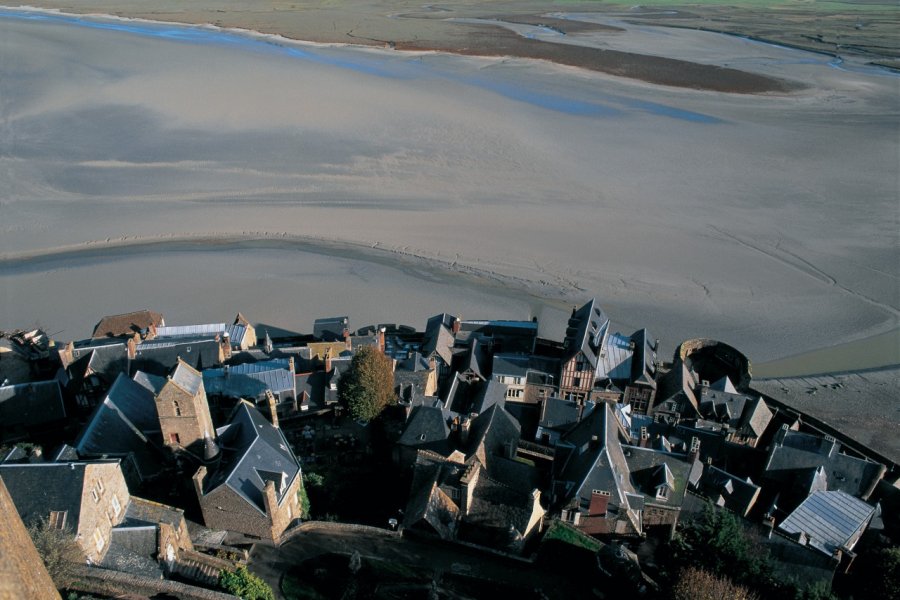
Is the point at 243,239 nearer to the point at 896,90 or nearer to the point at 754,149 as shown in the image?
the point at 754,149

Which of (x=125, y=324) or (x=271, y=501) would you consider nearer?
(x=271, y=501)

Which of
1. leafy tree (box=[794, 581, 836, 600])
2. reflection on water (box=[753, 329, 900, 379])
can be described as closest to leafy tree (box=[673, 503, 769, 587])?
leafy tree (box=[794, 581, 836, 600])

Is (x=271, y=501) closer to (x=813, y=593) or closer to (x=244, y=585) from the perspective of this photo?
(x=244, y=585)

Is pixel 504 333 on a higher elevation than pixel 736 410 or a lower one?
higher

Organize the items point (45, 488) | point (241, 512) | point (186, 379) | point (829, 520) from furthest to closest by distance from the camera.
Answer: point (829, 520), point (186, 379), point (241, 512), point (45, 488)

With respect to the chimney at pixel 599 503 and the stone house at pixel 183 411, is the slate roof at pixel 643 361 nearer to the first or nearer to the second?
the chimney at pixel 599 503

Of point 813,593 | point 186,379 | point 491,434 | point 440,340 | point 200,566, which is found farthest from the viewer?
point 440,340

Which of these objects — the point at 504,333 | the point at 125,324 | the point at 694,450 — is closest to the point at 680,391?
the point at 694,450
